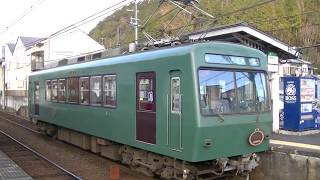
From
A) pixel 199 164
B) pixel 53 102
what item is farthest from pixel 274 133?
pixel 53 102

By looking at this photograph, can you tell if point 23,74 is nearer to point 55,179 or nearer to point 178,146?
point 55,179

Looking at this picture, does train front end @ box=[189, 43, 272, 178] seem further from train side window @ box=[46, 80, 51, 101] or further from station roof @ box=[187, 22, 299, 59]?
train side window @ box=[46, 80, 51, 101]

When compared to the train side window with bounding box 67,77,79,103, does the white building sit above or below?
above

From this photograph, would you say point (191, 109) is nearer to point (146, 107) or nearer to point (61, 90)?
point (146, 107)

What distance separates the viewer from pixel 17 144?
62.8 feet

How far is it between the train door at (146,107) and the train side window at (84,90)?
365 centimetres

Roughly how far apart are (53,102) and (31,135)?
5.33 m

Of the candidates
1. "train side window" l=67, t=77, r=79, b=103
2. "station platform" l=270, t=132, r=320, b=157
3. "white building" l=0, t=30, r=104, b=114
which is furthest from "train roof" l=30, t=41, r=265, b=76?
"white building" l=0, t=30, r=104, b=114

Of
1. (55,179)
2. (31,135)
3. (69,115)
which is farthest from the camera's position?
(31,135)

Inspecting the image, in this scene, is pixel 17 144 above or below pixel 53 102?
below

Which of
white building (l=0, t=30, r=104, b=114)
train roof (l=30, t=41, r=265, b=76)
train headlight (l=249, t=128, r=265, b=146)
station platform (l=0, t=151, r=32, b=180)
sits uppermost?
white building (l=0, t=30, r=104, b=114)

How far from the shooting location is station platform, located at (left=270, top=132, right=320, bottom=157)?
10739mm

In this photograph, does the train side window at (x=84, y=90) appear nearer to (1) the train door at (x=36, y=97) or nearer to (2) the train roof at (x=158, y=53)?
(2) the train roof at (x=158, y=53)

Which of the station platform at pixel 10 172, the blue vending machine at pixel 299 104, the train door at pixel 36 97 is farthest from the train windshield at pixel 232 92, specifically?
the train door at pixel 36 97
